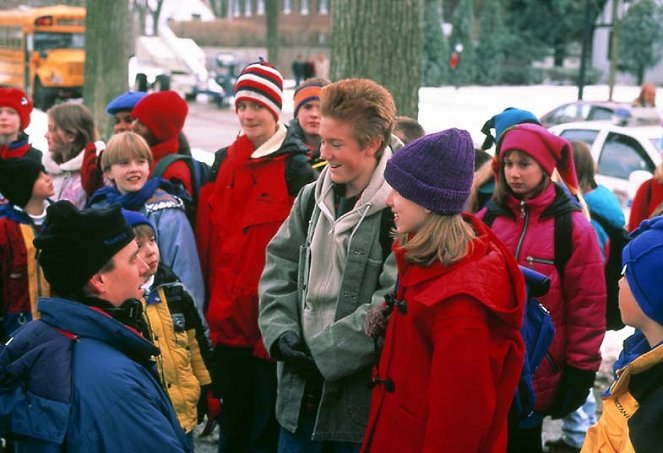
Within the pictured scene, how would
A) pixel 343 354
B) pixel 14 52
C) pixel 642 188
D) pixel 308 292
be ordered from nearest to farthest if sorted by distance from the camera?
pixel 343 354 → pixel 308 292 → pixel 642 188 → pixel 14 52

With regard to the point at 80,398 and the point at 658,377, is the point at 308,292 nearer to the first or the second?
the point at 80,398

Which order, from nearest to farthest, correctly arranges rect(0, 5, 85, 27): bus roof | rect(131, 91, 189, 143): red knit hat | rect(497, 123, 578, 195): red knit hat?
1. rect(497, 123, 578, 195): red knit hat
2. rect(131, 91, 189, 143): red knit hat
3. rect(0, 5, 85, 27): bus roof

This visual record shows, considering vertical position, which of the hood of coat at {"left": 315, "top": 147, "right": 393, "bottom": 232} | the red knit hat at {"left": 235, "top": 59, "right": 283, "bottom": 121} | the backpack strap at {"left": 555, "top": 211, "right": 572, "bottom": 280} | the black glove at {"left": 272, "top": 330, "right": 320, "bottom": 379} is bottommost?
the black glove at {"left": 272, "top": 330, "right": 320, "bottom": 379}

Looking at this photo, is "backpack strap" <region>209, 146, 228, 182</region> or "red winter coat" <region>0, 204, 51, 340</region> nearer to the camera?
"red winter coat" <region>0, 204, 51, 340</region>

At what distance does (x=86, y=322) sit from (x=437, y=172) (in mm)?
1216

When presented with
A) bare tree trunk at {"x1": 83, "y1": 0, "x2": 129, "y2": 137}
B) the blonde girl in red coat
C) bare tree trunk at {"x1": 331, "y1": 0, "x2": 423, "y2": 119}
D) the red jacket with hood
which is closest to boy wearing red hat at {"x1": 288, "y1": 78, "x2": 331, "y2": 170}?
bare tree trunk at {"x1": 331, "y1": 0, "x2": 423, "y2": 119}

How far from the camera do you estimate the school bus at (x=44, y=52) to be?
31.2m

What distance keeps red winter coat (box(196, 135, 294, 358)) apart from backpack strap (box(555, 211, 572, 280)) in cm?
133

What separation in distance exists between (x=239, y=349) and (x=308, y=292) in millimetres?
1062

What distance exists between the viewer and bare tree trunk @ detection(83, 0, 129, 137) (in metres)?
13.8

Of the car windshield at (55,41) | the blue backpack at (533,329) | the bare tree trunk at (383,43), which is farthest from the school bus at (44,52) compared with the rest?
the blue backpack at (533,329)

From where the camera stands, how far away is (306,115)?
19.8 feet

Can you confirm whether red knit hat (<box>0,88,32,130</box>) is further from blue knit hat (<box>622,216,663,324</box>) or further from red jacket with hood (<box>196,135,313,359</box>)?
blue knit hat (<box>622,216,663,324</box>)

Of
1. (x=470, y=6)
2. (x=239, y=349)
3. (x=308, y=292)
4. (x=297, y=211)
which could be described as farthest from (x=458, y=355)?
(x=470, y=6)
